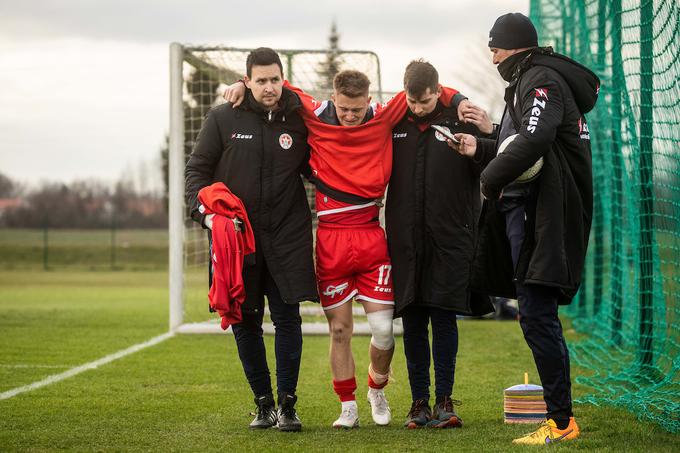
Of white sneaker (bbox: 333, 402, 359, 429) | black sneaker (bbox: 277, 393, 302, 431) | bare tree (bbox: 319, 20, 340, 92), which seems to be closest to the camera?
black sneaker (bbox: 277, 393, 302, 431)

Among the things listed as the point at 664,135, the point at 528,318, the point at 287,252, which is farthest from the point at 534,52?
the point at 664,135

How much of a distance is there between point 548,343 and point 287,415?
144 cm

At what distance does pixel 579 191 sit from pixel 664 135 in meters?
2.35

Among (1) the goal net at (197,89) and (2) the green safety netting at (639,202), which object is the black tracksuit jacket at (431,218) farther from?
(1) the goal net at (197,89)

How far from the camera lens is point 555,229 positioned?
467cm

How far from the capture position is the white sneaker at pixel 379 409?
555 centimetres

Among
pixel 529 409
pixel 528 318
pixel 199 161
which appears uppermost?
pixel 199 161

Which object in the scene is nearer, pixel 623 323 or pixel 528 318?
pixel 528 318

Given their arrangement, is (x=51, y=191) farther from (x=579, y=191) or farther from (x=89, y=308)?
(x=579, y=191)

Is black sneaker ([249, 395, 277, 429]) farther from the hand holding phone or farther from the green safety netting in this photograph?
the green safety netting

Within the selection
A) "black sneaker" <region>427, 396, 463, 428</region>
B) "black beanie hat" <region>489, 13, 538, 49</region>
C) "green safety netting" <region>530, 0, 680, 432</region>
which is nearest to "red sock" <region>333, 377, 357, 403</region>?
"black sneaker" <region>427, 396, 463, 428</region>

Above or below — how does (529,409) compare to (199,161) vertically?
→ below

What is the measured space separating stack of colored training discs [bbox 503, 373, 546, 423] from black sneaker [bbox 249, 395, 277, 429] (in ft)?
4.17

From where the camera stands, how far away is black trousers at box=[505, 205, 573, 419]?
15.6ft
